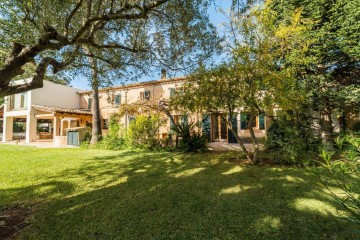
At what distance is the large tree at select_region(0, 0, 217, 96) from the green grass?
286 cm

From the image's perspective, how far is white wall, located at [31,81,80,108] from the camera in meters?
19.8

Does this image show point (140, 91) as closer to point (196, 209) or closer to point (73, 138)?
point (73, 138)

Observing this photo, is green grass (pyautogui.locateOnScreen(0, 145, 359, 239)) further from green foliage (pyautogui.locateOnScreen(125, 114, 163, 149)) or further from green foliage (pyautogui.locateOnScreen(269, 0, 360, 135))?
green foliage (pyautogui.locateOnScreen(125, 114, 163, 149))

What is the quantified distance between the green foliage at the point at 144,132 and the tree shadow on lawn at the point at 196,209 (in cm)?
651

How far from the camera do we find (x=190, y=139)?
1134 centimetres

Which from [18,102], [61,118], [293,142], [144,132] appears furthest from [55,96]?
[293,142]

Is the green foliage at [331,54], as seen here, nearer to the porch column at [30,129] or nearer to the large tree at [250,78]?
the large tree at [250,78]

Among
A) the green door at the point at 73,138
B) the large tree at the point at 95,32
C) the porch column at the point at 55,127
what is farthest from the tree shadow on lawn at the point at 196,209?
the porch column at the point at 55,127

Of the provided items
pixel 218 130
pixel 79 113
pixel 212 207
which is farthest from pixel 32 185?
pixel 79 113

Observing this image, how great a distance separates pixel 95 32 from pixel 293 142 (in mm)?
8483

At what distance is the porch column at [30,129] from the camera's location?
19.0 meters

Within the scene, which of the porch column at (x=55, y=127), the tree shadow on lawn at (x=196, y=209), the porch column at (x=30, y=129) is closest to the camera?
the tree shadow on lawn at (x=196, y=209)

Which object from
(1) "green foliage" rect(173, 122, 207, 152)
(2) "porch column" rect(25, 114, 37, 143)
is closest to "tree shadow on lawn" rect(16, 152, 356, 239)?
(1) "green foliage" rect(173, 122, 207, 152)

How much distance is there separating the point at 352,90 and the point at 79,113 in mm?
21365
